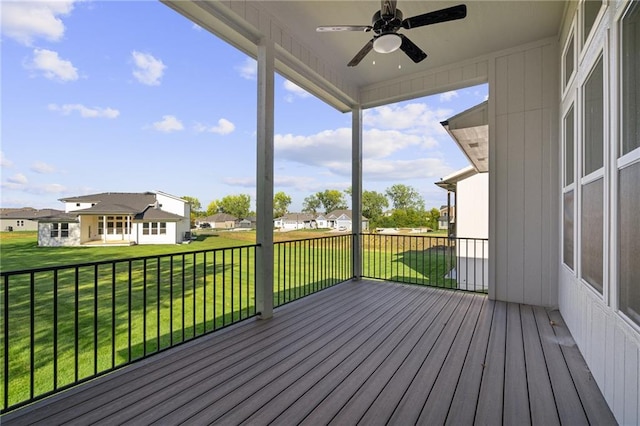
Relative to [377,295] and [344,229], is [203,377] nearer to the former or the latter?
[377,295]

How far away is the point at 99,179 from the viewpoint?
2201 mm

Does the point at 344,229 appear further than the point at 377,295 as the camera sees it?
Yes

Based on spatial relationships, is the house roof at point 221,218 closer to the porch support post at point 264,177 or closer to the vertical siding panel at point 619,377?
the porch support post at point 264,177

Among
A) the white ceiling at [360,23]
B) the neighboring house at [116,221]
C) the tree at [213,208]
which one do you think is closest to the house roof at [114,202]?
the neighboring house at [116,221]

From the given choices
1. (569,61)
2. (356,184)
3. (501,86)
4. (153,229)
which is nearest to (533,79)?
(501,86)

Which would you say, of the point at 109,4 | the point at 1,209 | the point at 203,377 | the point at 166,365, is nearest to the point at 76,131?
the point at 1,209

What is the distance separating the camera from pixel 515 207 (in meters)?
3.59

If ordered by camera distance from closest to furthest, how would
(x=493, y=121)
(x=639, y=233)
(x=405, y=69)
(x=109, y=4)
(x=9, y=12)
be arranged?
(x=639, y=233)
(x=9, y=12)
(x=109, y=4)
(x=493, y=121)
(x=405, y=69)

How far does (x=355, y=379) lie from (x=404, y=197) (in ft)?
18.5

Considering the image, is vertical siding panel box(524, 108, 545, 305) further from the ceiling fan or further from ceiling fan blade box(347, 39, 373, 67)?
ceiling fan blade box(347, 39, 373, 67)

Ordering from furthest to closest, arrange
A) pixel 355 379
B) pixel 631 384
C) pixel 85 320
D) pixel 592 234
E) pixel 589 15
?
pixel 85 320 < pixel 589 15 < pixel 592 234 < pixel 355 379 < pixel 631 384

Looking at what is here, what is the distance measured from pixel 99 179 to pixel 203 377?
1638mm

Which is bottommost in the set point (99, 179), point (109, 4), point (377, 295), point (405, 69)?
point (377, 295)

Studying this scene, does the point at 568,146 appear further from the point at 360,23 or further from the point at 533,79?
the point at 360,23
